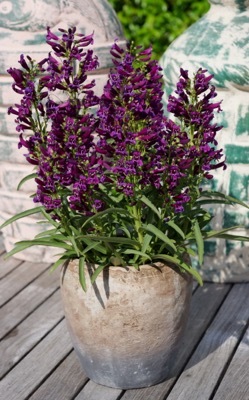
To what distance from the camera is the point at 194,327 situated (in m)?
3.42

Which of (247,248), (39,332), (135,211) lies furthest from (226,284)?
(135,211)

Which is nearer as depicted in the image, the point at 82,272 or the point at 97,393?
the point at 82,272

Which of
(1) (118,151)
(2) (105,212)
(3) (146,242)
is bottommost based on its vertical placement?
(3) (146,242)

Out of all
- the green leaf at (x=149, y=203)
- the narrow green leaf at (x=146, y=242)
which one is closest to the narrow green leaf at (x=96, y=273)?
the narrow green leaf at (x=146, y=242)

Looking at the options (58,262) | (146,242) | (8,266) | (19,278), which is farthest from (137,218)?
(8,266)

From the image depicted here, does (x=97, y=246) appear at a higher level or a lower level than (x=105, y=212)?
lower

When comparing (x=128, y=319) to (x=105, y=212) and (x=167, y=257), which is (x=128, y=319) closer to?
(x=167, y=257)

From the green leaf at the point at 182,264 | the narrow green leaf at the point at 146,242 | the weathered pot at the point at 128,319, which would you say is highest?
the narrow green leaf at the point at 146,242

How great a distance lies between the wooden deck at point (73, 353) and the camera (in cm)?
296

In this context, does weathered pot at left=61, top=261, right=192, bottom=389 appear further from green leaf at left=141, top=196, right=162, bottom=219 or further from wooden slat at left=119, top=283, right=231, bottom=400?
green leaf at left=141, top=196, right=162, bottom=219

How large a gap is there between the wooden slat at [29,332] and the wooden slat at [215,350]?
0.66 meters

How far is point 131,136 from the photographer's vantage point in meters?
2.50

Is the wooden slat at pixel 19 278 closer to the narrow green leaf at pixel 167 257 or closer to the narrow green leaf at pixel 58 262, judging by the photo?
the narrow green leaf at pixel 58 262

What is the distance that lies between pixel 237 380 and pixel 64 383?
639 mm
